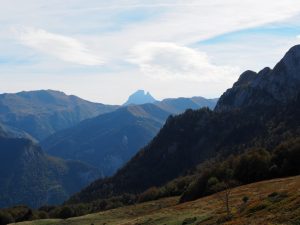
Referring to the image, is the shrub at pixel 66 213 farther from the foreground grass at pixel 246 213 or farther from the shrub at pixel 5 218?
the foreground grass at pixel 246 213

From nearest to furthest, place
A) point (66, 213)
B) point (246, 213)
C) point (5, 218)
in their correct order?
point (246, 213), point (5, 218), point (66, 213)

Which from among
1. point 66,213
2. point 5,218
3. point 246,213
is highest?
point 246,213

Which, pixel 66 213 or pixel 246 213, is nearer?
pixel 246 213

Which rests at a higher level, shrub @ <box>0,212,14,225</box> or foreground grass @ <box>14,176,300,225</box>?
foreground grass @ <box>14,176,300,225</box>

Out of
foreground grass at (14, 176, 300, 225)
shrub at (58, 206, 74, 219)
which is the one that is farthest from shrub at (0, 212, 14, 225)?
foreground grass at (14, 176, 300, 225)

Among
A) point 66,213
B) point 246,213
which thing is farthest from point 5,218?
point 246,213

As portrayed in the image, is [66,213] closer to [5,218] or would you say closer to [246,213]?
[5,218]

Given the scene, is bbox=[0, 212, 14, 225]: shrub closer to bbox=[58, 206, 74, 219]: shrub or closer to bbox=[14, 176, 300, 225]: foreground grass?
bbox=[58, 206, 74, 219]: shrub

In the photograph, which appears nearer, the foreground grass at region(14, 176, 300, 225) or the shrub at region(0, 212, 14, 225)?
the foreground grass at region(14, 176, 300, 225)

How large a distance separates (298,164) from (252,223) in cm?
8049

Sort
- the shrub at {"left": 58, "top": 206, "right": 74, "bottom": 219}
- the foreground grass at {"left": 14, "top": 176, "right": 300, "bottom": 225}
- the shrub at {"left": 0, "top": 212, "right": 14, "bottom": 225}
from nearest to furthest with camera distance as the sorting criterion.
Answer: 1. the foreground grass at {"left": 14, "top": 176, "right": 300, "bottom": 225}
2. the shrub at {"left": 0, "top": 212, "right": 14, "bottom": 225}
3. the shrub at {"left": 58, "top": 206, "right": 74, "bottom": 219}

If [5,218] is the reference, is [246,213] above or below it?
above

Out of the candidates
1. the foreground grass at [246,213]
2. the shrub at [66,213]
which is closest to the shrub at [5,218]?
the shrub at [66,213]

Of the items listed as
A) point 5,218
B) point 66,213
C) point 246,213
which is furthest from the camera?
point 66,213
